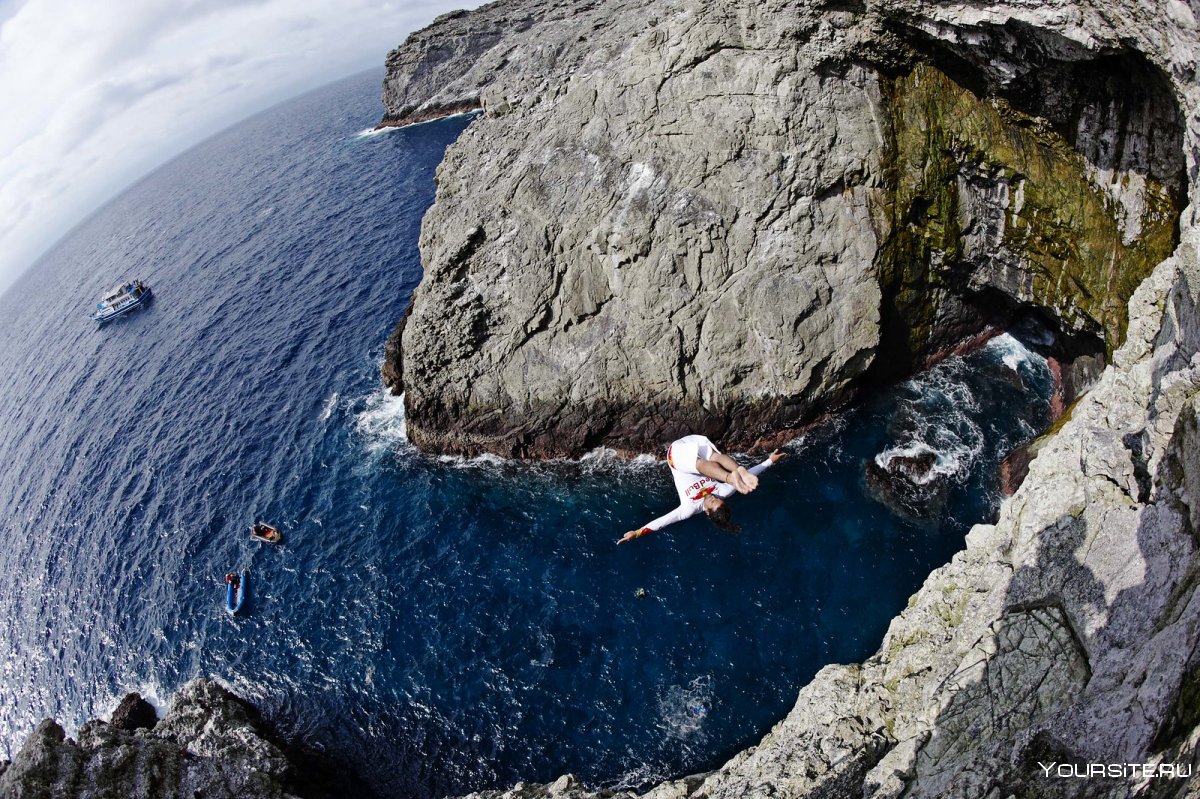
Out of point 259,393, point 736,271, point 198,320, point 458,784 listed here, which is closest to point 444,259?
point 736,271

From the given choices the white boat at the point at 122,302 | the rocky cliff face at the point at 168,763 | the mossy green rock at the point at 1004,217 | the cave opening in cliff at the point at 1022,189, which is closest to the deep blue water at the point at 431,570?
the rocky cliff face at the point at 168,763

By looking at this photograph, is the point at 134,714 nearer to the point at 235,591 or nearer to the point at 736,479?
the point at 235,591

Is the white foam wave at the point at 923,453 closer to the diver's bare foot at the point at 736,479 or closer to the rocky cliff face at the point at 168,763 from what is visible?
the diver's bare foot at the point at 736,479

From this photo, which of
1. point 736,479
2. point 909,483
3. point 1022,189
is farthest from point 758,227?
point 736,479

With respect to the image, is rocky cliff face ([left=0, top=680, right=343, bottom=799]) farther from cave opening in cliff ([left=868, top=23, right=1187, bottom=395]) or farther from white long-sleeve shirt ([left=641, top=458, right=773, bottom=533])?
cave opening in cliff ([left=868, top=23, right=1187, bottom=395])

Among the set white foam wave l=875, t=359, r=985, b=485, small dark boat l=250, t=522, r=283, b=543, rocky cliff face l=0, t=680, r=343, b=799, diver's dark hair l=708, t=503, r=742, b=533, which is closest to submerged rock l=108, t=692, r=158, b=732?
rocky cliff face l=0, t=680, r=343, b=799

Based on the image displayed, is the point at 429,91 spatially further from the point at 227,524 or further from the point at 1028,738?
the point at 1028,738
